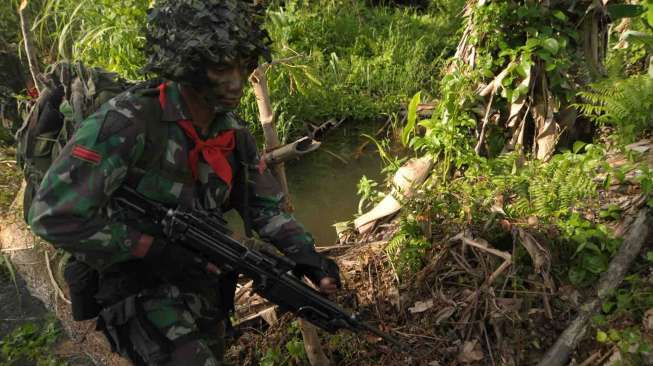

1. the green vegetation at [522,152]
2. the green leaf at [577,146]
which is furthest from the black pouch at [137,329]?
the green leaf at [577,146]

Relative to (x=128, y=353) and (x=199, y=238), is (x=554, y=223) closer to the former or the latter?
(x=199, y=238)

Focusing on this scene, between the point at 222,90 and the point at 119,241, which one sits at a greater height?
the point at 222,90

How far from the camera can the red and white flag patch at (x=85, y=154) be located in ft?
6.34

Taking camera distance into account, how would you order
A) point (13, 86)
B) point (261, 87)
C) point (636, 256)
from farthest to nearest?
point (13, 86) → point (261, 87) → point (636, 256)

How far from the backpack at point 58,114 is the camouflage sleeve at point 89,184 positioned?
121mm

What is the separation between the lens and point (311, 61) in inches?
287

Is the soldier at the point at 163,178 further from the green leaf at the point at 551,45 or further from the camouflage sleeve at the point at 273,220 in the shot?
the green leaf at the point at 551,45

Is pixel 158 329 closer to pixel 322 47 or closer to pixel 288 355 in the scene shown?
pixel 288 355

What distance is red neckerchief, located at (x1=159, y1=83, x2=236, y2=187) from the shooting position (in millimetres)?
2174

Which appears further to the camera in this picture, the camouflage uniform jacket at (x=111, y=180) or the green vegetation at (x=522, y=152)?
the green vegetation at (x=522, y=152)

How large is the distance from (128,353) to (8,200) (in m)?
2.87

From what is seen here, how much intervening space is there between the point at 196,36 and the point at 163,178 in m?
0.59

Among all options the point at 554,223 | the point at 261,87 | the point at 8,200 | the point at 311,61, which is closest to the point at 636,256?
the point at 554,223

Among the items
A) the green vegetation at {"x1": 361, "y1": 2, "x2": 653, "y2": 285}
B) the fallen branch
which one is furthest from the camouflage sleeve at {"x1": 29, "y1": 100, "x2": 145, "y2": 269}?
the fallen branch
